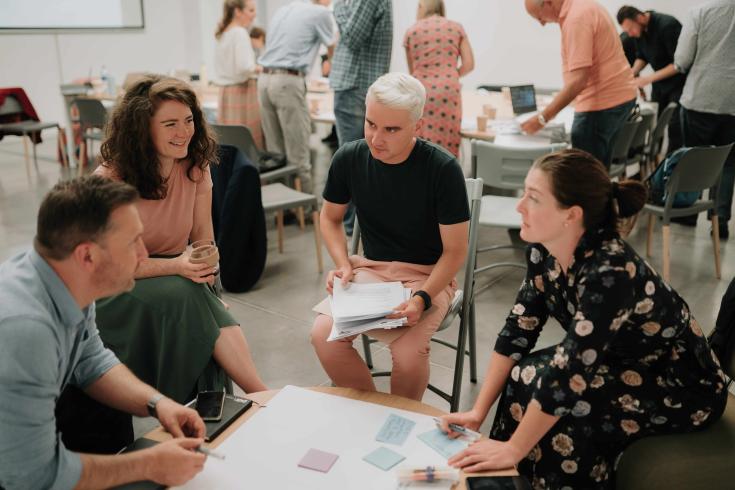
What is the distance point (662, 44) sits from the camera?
575 cm

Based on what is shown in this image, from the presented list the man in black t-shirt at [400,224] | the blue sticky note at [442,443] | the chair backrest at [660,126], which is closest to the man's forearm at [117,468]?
the blue sticky note at [442,443]

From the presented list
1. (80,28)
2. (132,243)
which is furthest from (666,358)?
(80,28)

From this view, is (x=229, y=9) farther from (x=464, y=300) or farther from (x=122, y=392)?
(x=122, y=392)

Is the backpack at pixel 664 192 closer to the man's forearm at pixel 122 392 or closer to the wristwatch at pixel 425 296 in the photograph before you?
the wristwatch at pixel 425 296

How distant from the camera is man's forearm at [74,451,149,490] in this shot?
4.06 feet

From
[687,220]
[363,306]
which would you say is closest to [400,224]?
[363,306]

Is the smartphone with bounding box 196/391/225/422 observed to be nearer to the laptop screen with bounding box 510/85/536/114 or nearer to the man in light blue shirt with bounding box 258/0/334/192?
the man in light blue shirt with bounding box 258/0/334/192

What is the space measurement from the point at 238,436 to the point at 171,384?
0.61 metres

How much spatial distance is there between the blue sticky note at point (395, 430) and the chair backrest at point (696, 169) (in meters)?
2.49

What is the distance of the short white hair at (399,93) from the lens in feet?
6.50

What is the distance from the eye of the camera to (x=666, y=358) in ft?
5.35

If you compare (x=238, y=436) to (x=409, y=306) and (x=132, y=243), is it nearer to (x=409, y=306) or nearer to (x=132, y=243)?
(x=132, y=243)

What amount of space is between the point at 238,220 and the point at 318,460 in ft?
7.24

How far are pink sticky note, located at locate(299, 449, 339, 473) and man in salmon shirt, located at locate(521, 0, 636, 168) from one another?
2.77 m
